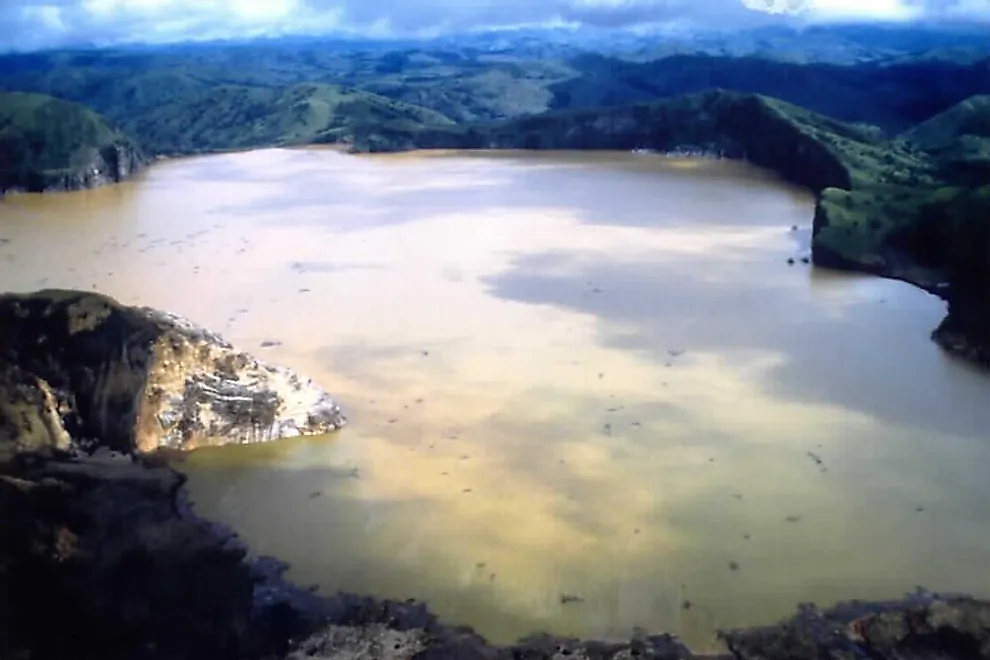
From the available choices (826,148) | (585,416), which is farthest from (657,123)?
(585,416)

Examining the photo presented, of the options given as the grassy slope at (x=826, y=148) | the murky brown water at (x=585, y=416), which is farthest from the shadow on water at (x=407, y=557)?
the grassy slope at (x=826, y=148)

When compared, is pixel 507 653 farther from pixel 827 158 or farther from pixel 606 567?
pixel 827 158

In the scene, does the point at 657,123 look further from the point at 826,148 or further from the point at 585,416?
the point at 585,416

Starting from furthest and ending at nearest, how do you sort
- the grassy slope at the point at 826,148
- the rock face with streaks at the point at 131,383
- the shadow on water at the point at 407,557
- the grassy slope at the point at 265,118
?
the grassy slope at the point at 265,118 < the grassy slope at the point at 826,148 < the rock face with streaks at the point at 131,383 < the shadow on water at the point at 407,557

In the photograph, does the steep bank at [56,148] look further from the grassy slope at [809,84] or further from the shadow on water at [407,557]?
the grassy slope at [809,84]

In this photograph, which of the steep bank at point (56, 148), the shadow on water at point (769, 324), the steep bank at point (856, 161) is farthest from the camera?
the steep bank at point (56, 148)

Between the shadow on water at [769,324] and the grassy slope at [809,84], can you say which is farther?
the grassy slope at [809,84]

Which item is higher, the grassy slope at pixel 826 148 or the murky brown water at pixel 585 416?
the grassy slope at pixel 826 148
